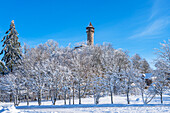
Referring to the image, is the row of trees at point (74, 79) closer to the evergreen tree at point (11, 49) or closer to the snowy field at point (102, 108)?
the evergreen tree at point (11, 49)

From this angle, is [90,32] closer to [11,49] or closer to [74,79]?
[11,49]

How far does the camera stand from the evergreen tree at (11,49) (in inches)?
1135

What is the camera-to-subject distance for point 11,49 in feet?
97.1

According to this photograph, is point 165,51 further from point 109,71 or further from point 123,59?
point 123,59

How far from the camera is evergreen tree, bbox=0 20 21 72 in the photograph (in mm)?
28822

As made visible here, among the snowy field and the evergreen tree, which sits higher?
the evergreen tree

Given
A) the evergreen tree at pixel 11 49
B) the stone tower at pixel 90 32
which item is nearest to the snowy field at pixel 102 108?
the evergreen tree at pixel 11 49

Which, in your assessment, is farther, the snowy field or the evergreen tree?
the evergreen tree

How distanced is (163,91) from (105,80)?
741cm

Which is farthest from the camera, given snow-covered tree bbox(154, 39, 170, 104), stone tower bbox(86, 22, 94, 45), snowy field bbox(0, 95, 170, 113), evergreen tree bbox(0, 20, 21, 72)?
stone tower bbox(86, 22, 94, 45)

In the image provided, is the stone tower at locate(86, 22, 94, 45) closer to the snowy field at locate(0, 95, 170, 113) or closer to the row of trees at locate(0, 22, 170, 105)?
the row of trees at locate(0, 22, 170, 105)

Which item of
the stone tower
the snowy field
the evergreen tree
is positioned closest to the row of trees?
the evergreen tree

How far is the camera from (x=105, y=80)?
20938mm

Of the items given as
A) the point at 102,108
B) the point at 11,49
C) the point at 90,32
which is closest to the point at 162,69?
the point at 102,108
